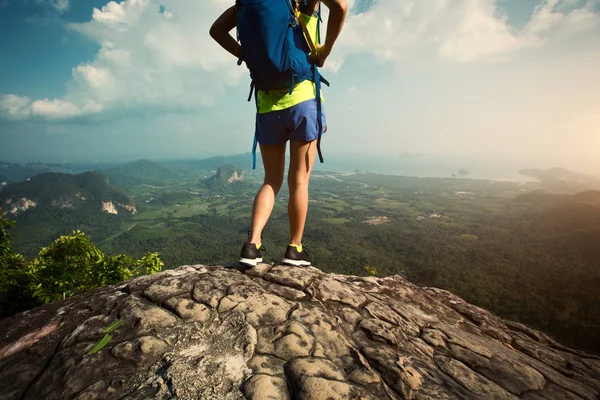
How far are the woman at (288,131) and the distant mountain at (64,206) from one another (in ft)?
499

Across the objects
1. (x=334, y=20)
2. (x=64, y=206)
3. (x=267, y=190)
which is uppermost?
(x=334, y=20)

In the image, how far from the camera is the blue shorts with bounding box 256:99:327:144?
3055 mm

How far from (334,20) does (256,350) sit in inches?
128

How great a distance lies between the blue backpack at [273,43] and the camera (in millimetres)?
2600

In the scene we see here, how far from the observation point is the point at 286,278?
3.28 metres

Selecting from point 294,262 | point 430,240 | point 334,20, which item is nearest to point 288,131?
point 334,20

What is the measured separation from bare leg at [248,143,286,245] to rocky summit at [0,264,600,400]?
615 mm

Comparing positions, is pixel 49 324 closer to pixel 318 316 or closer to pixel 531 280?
pixel 318 316

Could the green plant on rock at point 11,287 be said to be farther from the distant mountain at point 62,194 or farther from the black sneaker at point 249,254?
the distant mountain at point 62,194

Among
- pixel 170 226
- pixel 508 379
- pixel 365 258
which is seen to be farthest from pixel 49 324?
pixel 170 226

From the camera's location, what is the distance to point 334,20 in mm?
2707

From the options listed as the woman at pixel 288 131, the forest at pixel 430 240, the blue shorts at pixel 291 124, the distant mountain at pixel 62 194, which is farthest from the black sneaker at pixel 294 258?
the distant mountain at pixel 62 194

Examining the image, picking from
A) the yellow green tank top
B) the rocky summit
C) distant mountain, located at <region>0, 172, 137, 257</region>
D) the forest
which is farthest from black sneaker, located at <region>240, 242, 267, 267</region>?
distant mountain, located at <region>0, 172, 137, 257</region>

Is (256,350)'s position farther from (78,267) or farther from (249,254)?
(78,267)
